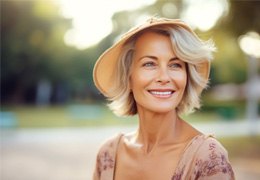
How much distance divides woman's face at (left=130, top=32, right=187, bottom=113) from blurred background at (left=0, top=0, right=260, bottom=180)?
28cm

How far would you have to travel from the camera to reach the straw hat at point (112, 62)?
1.94 m

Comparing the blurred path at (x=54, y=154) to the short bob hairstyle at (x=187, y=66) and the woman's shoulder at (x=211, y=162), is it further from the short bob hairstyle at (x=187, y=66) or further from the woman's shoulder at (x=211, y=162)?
the woman's shoulder at (x=211, y=162)

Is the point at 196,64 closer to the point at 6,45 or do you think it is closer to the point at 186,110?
the point at 186,110

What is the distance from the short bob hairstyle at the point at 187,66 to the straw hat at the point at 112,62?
0.06ft

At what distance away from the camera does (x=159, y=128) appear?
2.08 meters

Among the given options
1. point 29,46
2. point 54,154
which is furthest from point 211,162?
point 29,46

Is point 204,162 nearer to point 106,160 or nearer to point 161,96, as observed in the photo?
point 161,96

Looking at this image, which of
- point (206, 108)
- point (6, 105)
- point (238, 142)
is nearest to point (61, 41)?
point (6, 105)

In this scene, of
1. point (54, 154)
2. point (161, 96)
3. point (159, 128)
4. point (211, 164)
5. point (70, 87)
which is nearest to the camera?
point (211, 164)

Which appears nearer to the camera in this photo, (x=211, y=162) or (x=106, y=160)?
(x=211, y=162)

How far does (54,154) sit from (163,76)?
35.5 ft

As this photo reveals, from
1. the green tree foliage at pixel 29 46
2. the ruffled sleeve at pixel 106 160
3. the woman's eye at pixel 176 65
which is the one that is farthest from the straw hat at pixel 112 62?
the green tree foliage at pixel 29 46

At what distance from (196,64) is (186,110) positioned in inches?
9.4

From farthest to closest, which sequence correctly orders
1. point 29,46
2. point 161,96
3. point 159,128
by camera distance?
point 29,46 < point 159,128 < point 161,96
